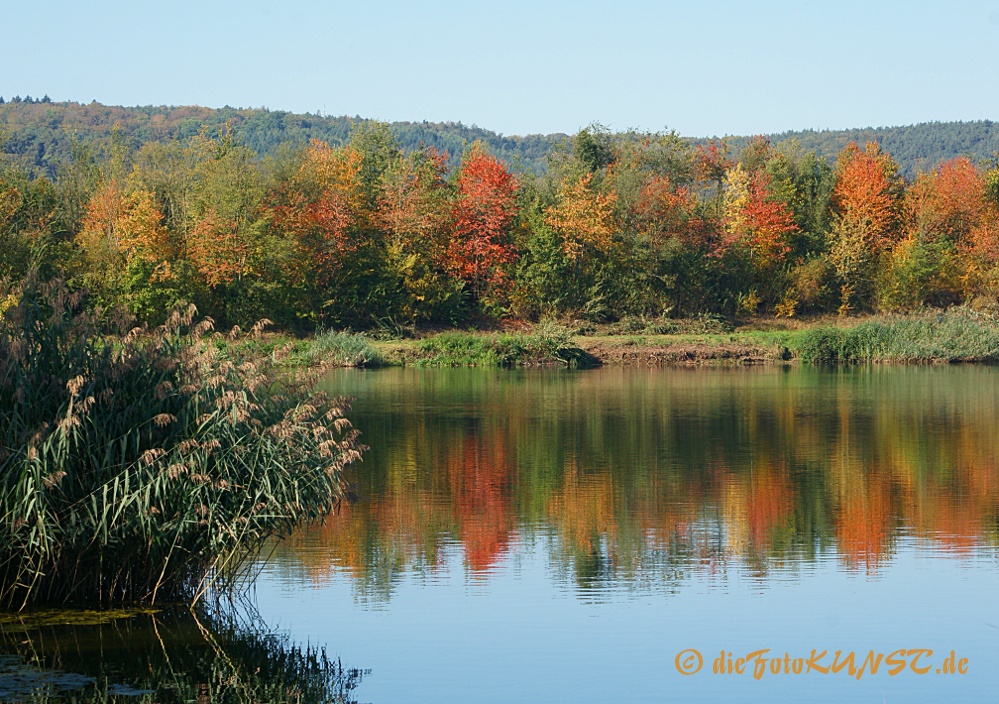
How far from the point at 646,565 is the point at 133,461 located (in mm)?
5457

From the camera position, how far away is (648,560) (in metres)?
14.0

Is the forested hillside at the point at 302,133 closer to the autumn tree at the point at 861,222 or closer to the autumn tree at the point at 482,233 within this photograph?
the autumn tree at the point at 861,222

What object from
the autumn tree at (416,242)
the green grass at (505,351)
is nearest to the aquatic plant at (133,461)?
the green grass at (505,351)

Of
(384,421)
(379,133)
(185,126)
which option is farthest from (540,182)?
(185,126)

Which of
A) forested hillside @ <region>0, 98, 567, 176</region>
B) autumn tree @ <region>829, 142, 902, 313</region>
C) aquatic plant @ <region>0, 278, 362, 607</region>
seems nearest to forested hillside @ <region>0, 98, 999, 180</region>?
forested hillside @ <region>0, 98, 567, 176</region>

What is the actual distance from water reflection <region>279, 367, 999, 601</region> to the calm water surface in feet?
0.19

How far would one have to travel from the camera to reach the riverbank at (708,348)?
48.2 metres

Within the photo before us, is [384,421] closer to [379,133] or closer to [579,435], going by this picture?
[579,435]

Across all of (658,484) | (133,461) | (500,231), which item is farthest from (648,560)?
(500,231)

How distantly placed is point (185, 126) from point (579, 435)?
102 m

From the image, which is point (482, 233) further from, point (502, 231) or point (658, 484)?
point (658, 484)

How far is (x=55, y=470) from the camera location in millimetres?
10859

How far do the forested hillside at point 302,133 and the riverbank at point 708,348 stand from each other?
51.7 m

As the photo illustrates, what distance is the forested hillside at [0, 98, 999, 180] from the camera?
108m
